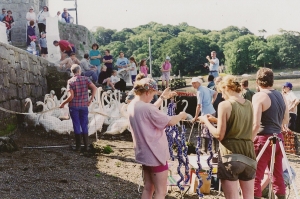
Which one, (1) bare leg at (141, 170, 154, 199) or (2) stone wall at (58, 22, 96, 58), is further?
(2) stone wall at (58, 22, 96, 58)

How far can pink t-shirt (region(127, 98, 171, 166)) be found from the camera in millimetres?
3887

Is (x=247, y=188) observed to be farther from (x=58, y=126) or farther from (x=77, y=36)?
(x=77, y=36)

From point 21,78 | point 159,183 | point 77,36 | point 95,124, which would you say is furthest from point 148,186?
point 77,36

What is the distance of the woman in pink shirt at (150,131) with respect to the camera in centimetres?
389

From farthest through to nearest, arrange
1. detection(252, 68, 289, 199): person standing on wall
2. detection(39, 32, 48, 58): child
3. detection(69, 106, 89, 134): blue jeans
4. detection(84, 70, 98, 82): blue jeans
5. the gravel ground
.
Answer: detection(39, 32, 48, 58): child → detection(84, 70, 98, 82): blue jeans → detection(69, 106, 89, 134): blue jeans → the gravel ground → detection(252, 68, 289, 199): person standing on wall

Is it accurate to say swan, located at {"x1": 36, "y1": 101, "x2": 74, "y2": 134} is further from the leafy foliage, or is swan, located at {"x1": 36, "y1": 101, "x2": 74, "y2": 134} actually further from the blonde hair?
the leafy foliage

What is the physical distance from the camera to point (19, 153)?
7.59 metres

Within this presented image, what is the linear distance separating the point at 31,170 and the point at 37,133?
369cm

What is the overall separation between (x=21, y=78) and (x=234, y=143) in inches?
327

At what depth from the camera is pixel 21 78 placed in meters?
11.0

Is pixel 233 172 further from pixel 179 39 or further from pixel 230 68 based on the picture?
pixel 179 39

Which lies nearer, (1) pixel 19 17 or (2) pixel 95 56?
(2) pixel 95 56

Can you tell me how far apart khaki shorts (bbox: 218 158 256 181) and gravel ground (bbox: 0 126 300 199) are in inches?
66.8

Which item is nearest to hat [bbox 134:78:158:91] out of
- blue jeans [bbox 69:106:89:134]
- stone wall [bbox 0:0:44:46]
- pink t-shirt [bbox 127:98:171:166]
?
pink t-shirt [bbox 127:98:171:166]
